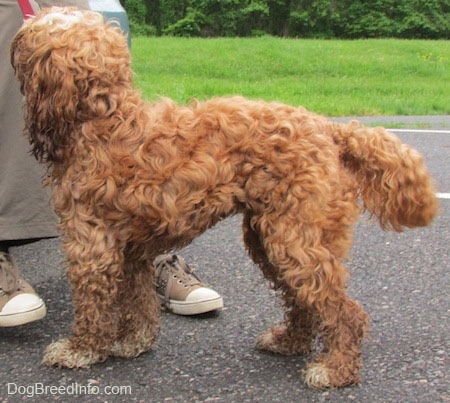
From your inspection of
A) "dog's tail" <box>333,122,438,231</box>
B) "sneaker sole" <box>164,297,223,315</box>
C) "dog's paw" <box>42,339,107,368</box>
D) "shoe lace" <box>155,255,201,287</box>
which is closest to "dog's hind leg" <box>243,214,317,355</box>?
"sneaker sole" <box>164,297,223,315</box>

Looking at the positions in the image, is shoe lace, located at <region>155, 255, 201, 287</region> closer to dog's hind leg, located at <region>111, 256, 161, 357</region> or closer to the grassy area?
dog's hind leg, located at <region>111, 256, 161, 357</region>

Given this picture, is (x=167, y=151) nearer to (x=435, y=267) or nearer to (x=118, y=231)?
(x=118, y=231)

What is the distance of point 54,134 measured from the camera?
314 centimetres

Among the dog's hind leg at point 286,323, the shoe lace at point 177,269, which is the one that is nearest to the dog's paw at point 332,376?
the dog's hind leg at point 286,323

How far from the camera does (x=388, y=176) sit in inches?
124

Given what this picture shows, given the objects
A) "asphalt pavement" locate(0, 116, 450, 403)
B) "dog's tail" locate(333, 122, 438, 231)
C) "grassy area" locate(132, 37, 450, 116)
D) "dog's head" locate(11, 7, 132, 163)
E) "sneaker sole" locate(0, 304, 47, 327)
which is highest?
"dog's head" locate(11, 7, 132, 163)

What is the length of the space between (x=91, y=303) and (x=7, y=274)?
0.75m

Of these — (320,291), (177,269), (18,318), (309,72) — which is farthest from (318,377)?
(309,72)

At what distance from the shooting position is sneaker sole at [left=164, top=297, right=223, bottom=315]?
3.87m

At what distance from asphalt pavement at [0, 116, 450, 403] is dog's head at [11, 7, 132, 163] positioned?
94 cm

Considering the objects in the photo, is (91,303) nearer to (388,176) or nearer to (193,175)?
(193,175)

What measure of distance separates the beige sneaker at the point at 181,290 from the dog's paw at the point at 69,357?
64cm

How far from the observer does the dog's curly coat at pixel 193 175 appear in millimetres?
3047

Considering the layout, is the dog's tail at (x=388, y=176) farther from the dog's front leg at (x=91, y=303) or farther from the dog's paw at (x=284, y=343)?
the dog's front leg at (x=91, y=303)
